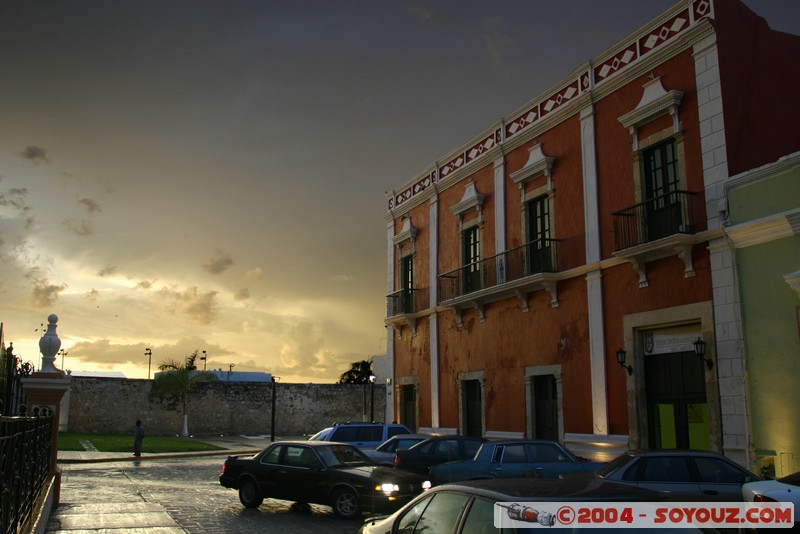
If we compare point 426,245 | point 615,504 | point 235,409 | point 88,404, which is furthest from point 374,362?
point 615,504

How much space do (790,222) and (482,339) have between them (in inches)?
449

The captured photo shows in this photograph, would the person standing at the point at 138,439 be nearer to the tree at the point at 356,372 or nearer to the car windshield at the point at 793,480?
the car windshield at the point at 793,480

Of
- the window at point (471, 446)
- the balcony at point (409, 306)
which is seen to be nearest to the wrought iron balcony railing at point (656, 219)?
the window at point (471, 446)

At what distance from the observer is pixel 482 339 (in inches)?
938

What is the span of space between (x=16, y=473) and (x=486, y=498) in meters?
5.19

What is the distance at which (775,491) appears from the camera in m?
9.52

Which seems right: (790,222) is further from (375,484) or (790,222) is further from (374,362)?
(374,362)

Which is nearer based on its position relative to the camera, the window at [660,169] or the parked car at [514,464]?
the parked car at [514,464]

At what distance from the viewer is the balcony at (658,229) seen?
624 inches

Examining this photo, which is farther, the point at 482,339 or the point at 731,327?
the point at 482,339

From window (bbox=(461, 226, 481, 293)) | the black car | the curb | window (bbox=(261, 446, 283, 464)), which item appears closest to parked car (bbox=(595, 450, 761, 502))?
the black car

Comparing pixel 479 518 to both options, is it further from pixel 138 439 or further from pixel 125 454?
pixel 125 454

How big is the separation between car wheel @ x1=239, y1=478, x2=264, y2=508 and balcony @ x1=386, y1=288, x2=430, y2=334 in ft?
44.4

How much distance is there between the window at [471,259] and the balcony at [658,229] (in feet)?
20.9
